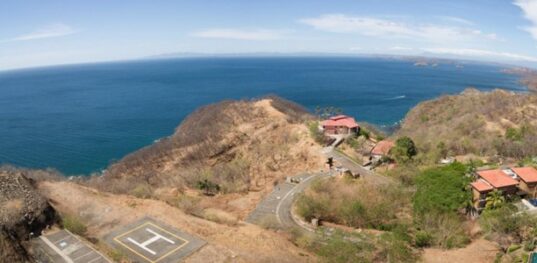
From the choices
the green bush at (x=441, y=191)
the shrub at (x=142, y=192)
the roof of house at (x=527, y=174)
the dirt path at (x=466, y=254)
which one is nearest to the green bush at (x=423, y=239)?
the dirt path at (x=466, y=254)

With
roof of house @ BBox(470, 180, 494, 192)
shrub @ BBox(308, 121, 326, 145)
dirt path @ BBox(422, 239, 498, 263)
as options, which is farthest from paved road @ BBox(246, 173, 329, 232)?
roof of house @ BBox(470, 180, 494, 192)

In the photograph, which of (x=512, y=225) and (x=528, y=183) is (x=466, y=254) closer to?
(x=512, y=225)

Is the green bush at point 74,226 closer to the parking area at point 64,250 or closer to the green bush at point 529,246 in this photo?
the parking area at point 64,250

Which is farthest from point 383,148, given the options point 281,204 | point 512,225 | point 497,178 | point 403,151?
point 512,225

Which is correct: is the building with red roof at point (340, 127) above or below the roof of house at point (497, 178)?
above

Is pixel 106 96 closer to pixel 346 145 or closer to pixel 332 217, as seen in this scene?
pixel 346 145

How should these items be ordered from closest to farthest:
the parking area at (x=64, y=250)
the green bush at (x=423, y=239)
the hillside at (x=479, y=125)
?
the parking area at (x=64, y=250) → the green bush at (x=423, y=239) → the hillside at (x=479, y=125)
